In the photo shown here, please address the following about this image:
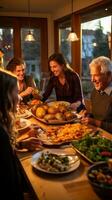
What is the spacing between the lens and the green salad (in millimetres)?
1418

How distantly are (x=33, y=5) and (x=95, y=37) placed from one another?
1.34 m

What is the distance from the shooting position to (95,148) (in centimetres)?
150

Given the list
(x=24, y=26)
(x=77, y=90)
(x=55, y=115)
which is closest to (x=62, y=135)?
(x=55, y=115)

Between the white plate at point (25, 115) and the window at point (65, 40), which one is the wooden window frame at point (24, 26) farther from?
the white plate at point (25, 115)

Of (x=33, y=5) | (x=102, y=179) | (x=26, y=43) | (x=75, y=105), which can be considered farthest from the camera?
(x=26, y=43)

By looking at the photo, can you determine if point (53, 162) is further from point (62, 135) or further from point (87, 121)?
point (87, 121)

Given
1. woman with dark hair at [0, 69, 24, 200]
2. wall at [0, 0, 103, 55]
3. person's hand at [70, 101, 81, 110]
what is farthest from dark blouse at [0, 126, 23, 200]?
wall at [0, 0, 103, 55]

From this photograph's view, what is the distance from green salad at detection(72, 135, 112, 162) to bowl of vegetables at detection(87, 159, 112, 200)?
155mm

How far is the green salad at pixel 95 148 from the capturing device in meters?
1.42

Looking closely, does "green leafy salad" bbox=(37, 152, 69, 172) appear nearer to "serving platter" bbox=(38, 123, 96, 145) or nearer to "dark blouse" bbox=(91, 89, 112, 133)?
"serving platter" bbox=(38, 123, 96, 145)

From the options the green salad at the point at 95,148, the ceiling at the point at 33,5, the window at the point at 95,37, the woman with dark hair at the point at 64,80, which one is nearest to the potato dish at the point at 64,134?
the green salad at the point at 95,148

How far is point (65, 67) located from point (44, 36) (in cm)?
291

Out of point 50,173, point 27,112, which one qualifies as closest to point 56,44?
point 27,112

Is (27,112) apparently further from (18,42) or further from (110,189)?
(18,42)
